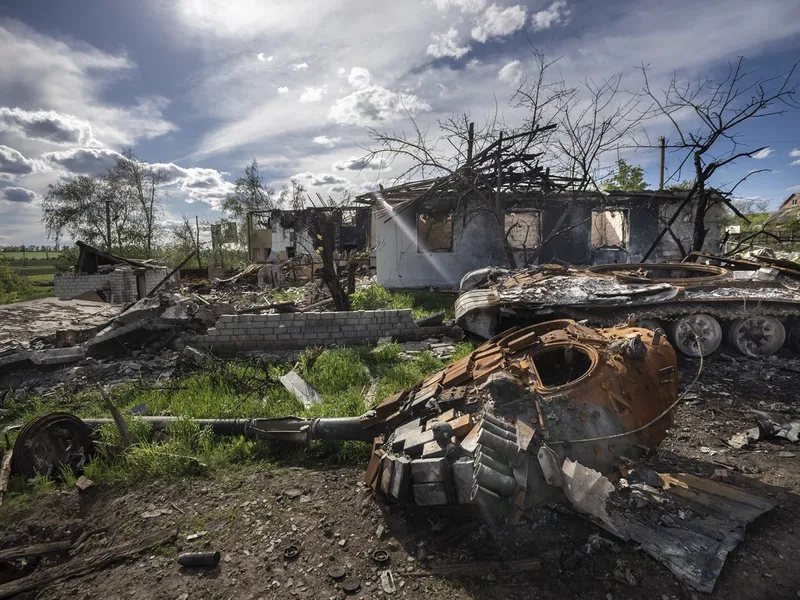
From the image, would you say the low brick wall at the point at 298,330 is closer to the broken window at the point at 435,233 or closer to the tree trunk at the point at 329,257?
the tree trunk at the point at 329,257

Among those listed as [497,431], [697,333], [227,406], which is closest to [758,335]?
[697,333]

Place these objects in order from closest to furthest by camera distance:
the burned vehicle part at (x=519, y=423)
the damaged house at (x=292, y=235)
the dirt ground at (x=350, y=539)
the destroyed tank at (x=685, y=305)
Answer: the dirt ground at (x=350, y=539), the burned vehicle part at (x=519, y=423), the destroyed tank at (x=685, y=305), the damaged house at (x=292, y=235)

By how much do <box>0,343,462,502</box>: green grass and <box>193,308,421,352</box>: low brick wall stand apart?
585 millimetres

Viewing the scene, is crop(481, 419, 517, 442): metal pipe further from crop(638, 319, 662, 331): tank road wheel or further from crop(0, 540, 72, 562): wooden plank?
crop(638, 319, 662, 331): tank road wheel

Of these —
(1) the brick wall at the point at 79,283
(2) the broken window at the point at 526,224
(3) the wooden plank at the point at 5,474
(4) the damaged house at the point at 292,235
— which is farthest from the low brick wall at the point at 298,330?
(4) the damaged house at the point at 292,235

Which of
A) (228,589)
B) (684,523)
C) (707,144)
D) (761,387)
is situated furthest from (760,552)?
(707,144)

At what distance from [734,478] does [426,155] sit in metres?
8.29

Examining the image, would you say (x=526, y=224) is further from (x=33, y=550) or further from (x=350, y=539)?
(x=33, y=550)

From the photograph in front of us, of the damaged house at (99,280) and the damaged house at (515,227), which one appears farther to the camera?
the damaged house at (99,280)

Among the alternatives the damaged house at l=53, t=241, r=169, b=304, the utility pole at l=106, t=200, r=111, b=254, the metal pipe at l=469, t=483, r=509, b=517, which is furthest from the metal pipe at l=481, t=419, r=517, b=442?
the utility pole at l=106, t=200, r=111, b=254

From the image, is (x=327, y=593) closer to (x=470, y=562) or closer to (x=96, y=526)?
(x=470, y=562)

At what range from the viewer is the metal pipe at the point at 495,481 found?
230cm

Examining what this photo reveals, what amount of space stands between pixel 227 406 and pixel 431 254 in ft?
29.9

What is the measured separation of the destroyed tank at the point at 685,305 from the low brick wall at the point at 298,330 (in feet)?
5.99
